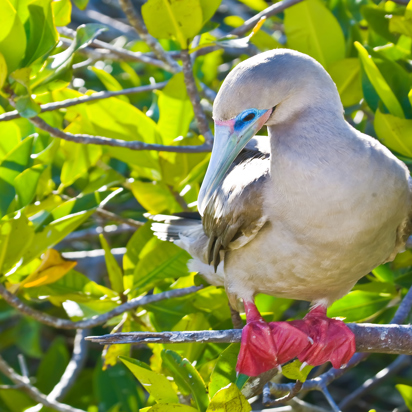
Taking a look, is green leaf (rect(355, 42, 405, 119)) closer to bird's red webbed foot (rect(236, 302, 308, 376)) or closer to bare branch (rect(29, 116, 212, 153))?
bare branch (rect(29, 116, 212, 153))

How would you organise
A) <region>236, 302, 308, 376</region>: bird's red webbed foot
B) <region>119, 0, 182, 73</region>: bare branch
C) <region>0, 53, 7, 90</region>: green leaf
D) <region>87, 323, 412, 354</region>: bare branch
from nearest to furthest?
1. <region>87, 323, 412, 354</region>: bare branch
2. <region>236, 302, 308, 376</region>: bird's red webbed foot
3. <region>0, 53, 7, 90</region>: green leaf
4. <region>119, 0, 182, 73</region>: bare branch

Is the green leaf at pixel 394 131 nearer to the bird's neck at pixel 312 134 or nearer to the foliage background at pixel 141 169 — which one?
the foliage background at pixel 141 169

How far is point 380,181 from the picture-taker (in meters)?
2.31

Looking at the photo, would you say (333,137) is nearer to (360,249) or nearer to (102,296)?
(360,249)

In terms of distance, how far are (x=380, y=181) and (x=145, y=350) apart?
2.25 m

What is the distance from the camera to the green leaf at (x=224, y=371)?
2.34 m

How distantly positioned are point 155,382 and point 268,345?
1.83ft

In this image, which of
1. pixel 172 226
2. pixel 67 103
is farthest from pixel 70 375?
pixel 67 103

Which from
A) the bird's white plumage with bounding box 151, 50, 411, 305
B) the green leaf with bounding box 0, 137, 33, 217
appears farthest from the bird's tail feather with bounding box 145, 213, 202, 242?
the green leaf with bounding box 0, 137, 33, 217

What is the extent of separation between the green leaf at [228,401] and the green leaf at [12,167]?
1341 millimetres

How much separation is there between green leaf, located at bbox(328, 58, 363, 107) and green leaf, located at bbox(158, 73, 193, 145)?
76cm

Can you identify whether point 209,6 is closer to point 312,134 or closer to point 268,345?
point 312,134

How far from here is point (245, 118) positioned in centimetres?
221

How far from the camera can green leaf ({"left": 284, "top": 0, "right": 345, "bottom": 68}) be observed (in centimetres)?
321
